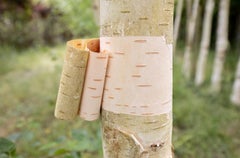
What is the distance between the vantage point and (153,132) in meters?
0.66

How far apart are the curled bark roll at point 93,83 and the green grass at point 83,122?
1.49 ft

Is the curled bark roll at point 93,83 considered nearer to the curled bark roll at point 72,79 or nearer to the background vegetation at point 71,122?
the curled bark roll at point 72,79

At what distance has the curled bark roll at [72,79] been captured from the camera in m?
0.64

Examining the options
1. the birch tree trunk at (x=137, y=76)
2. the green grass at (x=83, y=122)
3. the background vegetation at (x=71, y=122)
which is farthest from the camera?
the green grass at (x=83, y=122)

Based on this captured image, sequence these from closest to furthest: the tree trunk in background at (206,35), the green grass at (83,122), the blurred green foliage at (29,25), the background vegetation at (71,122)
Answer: the background vegetation at (71,122)
the green grass at (83,122)
the tree trunk in background at (206,35)
the blurred green foliage at (29,25)

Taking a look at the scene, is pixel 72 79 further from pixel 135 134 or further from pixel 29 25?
pixel 29 25

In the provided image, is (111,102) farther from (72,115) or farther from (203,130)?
(203,130)

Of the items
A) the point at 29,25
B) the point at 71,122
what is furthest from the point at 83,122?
the point at 29,25

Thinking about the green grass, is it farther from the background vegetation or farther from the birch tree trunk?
the birch tree trunk

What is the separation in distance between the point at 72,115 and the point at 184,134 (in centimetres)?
194

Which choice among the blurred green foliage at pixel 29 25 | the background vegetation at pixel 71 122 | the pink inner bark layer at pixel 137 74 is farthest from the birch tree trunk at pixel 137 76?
the blurred green foliage at pixel 29 25

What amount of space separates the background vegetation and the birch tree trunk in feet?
1.52

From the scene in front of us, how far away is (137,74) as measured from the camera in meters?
0.63

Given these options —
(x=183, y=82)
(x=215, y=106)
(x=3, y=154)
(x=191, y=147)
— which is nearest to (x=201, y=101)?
(x=215, y=106)
